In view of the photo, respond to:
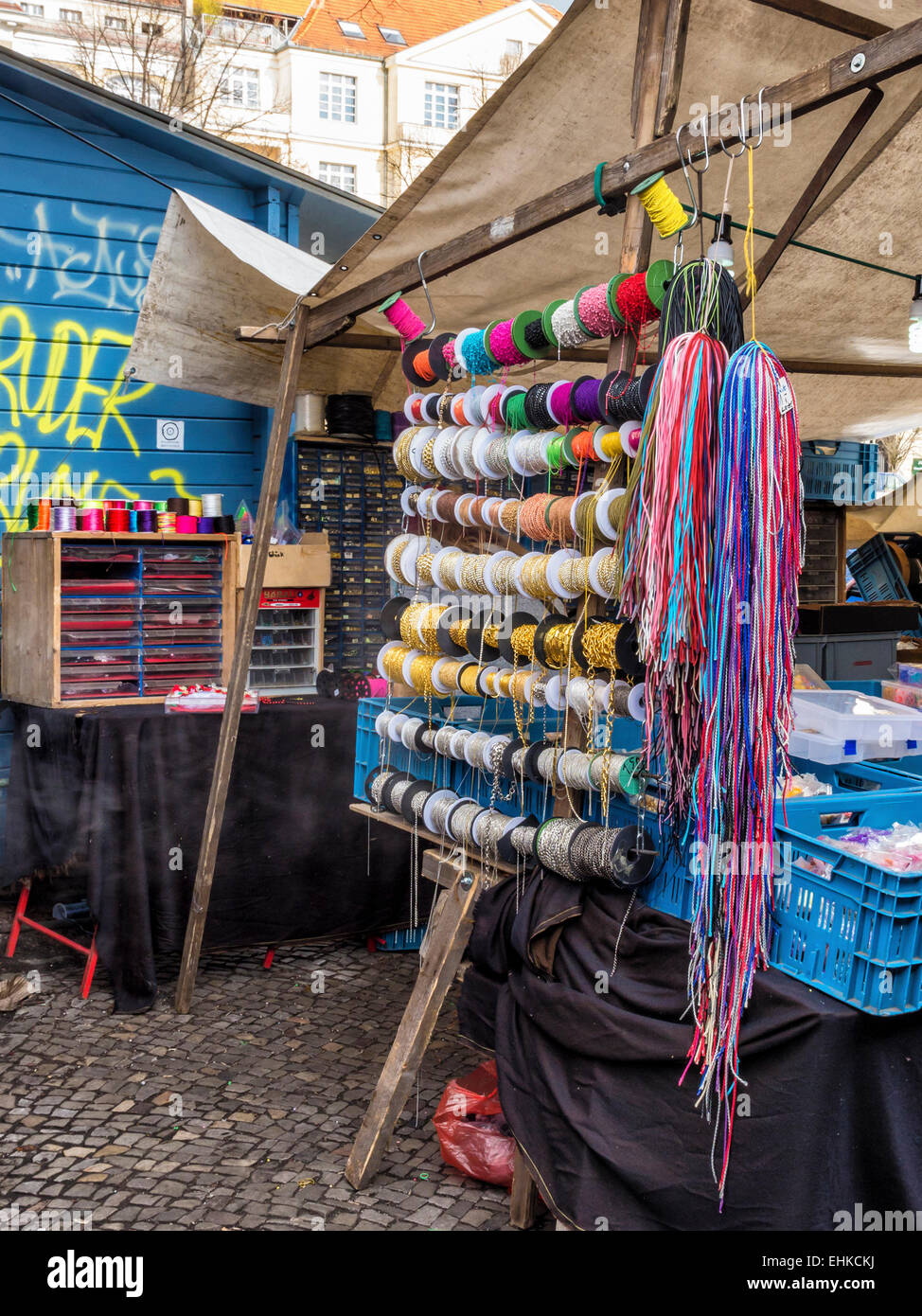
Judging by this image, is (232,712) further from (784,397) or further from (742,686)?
(784,397)

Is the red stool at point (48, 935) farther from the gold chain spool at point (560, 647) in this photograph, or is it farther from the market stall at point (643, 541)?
the gold chain spool at point (560, 647)

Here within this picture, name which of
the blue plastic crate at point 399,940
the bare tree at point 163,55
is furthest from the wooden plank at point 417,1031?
the bare tree at point 163,55

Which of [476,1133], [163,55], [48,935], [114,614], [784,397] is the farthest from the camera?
[163,55]

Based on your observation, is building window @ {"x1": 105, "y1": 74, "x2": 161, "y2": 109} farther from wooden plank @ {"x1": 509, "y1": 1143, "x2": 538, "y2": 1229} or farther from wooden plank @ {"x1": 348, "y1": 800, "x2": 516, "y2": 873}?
wooden plank @ {"x1": 509, "y1": 1143, "x2": 538, "y2": 1229}

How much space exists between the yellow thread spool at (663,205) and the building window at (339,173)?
31.5 meters

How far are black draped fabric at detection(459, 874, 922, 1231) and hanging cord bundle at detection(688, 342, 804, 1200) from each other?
85mm

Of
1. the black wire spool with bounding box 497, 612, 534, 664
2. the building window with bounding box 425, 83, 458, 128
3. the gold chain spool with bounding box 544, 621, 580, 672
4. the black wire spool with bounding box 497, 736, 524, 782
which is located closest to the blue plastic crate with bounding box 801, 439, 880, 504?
the black wire spool with bounding box 497, 612, 534, 664

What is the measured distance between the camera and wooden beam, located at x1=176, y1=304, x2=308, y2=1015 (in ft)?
16.6

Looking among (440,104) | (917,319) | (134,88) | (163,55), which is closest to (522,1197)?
(917,319)

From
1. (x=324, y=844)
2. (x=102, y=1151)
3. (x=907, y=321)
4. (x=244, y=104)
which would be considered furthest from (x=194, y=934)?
(x=244, y=104)

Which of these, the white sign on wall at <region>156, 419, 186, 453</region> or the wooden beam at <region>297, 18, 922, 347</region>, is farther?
the white sign on wall at <region>156, 419, 186, 453</region>

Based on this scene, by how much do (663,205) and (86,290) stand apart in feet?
A: 14.9

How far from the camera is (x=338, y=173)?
3259cm
